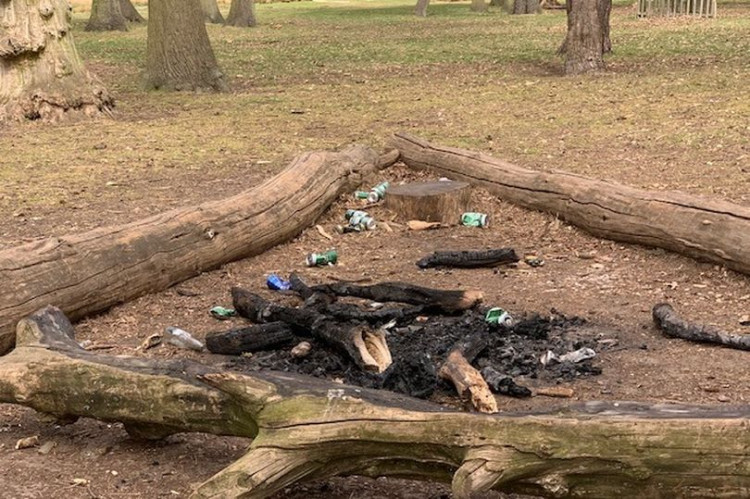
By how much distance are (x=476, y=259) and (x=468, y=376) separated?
2.19m

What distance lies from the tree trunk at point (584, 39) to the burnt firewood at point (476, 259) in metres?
9.04

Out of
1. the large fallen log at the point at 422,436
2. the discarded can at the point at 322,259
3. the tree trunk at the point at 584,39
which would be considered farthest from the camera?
the tree trunk at the point at 584,39

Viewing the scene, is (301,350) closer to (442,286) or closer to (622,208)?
(442,286)

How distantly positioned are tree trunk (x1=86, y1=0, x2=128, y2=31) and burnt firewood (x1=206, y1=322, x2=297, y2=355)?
23439 millimetres

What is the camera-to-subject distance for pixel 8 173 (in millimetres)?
9383

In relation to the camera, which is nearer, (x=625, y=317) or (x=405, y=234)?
(x=625, y=317)

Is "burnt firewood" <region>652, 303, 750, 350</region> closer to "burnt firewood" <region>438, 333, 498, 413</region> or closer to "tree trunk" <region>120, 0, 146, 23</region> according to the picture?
"burnt firewood" <region>438, 333, 498, 413</region>

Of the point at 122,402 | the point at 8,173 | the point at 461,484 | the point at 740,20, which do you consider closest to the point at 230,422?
the point at 122,402

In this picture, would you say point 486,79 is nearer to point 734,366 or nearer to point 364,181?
point 364,181

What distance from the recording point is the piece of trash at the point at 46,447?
4.14 metres

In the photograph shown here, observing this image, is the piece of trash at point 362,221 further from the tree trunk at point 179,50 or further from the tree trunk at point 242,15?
the tree trunk at point 242,15

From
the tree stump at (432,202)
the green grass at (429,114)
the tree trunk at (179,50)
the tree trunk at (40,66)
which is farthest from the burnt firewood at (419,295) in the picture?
the tree trunk at (179,50)

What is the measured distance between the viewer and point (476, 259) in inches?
255

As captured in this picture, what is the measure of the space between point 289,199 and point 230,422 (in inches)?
143
